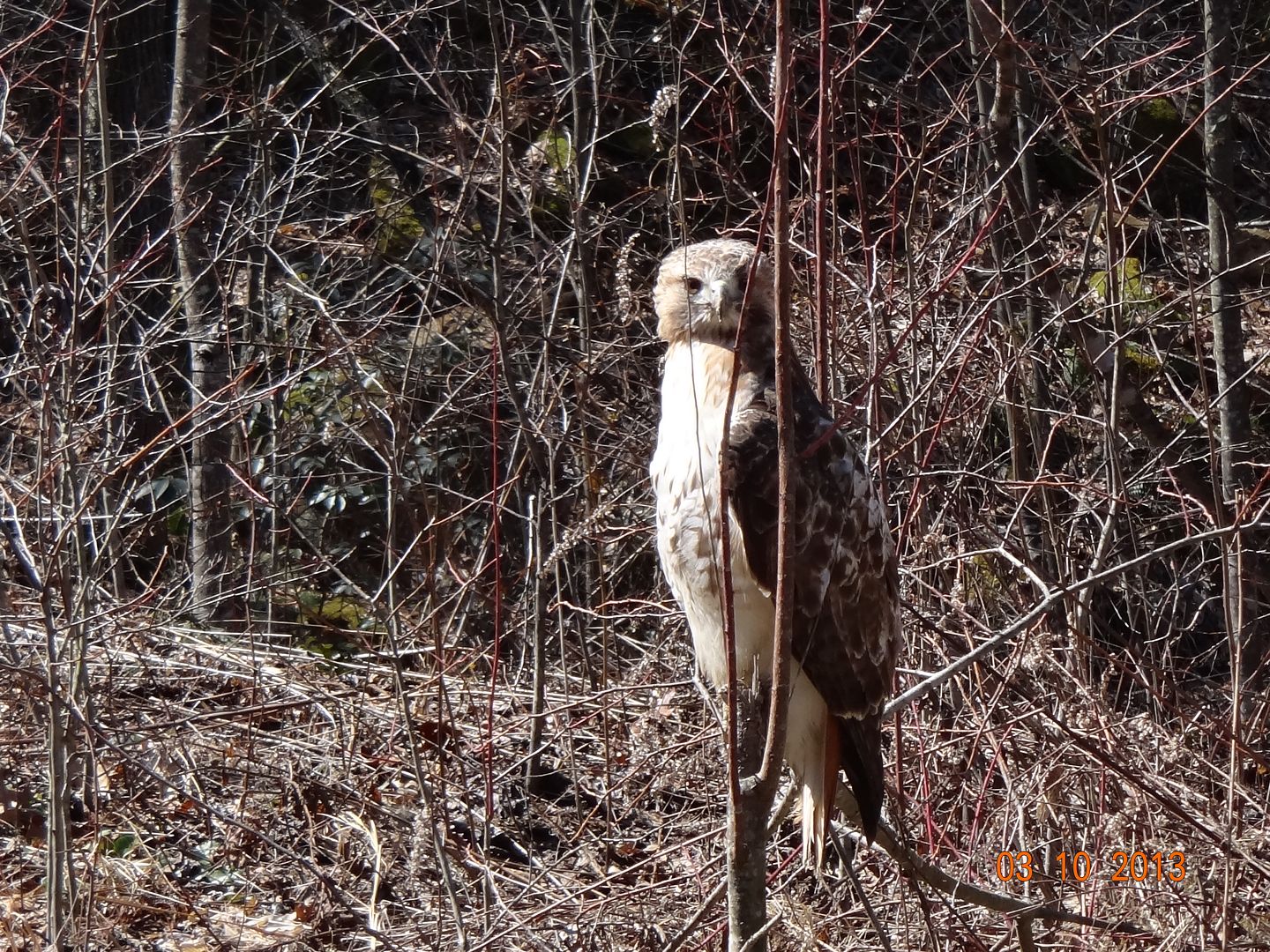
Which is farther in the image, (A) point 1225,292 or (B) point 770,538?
(A) point 1225,292

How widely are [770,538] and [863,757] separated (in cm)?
67

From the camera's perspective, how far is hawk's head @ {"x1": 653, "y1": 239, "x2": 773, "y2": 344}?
3.78m

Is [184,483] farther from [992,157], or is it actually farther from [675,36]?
[992,157]

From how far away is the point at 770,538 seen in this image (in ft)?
11.4

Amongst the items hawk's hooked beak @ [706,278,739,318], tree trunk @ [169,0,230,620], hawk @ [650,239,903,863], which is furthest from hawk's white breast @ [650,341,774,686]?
tree trunk @ [169,0,230,620]

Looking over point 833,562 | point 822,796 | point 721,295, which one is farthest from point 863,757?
point 721,295

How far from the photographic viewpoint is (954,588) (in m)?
4.60

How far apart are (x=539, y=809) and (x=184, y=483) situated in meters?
3.86

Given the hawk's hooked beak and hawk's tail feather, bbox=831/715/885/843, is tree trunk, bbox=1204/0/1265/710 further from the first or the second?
the hawk's hooked beak

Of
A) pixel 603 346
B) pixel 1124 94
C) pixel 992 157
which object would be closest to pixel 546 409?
pixel 603 346
